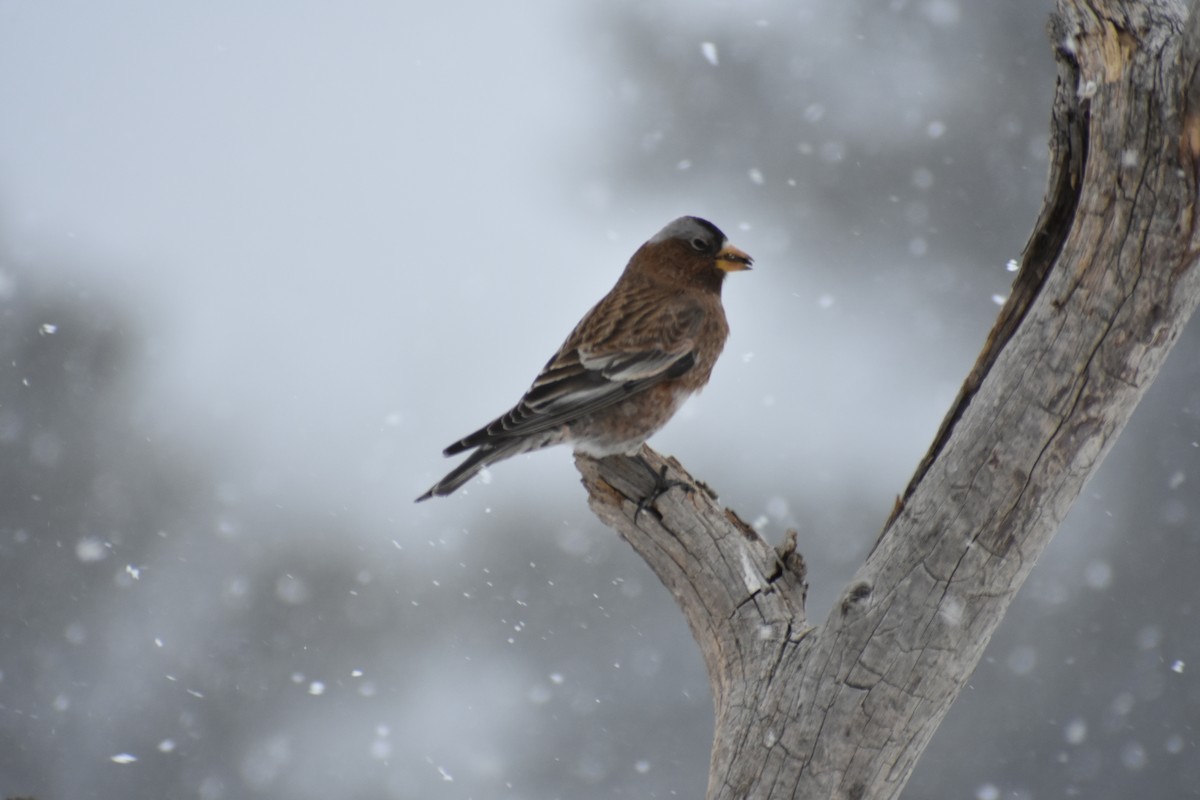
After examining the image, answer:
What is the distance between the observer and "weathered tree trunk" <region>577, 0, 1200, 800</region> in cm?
228

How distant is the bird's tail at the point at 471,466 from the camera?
306 cm

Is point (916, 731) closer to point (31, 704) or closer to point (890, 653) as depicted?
point (890, 653)

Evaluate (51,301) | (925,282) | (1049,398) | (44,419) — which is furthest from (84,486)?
(1049,398)

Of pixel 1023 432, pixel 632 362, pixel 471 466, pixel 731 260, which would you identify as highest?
pixel 731 260

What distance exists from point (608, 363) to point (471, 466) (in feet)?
1.93

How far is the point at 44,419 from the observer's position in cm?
618

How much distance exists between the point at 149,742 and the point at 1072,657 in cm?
508

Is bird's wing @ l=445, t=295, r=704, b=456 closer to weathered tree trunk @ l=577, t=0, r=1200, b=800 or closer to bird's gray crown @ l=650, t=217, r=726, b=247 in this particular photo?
bird's gray crown @ l=650, t=217, r=726, b=247

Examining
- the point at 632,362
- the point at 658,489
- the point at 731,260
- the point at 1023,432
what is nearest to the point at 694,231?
the point at 731,260

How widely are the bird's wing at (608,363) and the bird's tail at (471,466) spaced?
0.05 meters

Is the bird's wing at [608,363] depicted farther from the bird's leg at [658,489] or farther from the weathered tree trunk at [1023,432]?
the weathered tree trunk at [1023,432]

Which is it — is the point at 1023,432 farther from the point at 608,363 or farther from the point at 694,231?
the point at 694,231

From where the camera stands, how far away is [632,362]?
11.3 feet

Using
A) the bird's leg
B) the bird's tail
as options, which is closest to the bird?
the bird's tail
